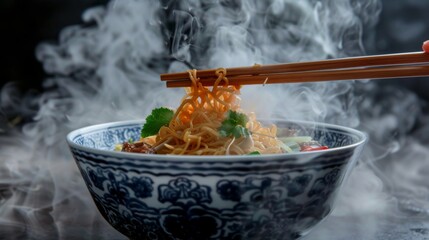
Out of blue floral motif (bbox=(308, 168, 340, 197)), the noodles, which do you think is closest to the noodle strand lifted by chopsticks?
the noodles

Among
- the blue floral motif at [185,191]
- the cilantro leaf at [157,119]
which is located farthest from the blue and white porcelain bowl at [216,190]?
the cilantro leaf at [157,119]

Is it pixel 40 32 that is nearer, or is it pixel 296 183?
pixel 296 183

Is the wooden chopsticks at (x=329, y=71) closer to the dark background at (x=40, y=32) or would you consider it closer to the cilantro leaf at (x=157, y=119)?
the cilantro leaf at (x=157, y=119)

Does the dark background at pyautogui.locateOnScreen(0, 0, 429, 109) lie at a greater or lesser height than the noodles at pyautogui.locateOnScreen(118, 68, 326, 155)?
greater

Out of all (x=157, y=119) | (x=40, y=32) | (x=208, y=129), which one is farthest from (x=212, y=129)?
(x=40, y=32)

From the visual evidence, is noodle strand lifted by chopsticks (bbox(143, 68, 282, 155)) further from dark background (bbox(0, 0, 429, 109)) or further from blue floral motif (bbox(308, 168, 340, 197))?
dark background (bbox(0, 0, 429, 109))

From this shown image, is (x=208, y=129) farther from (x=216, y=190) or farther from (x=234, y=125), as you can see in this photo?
(x=216, y=190)
